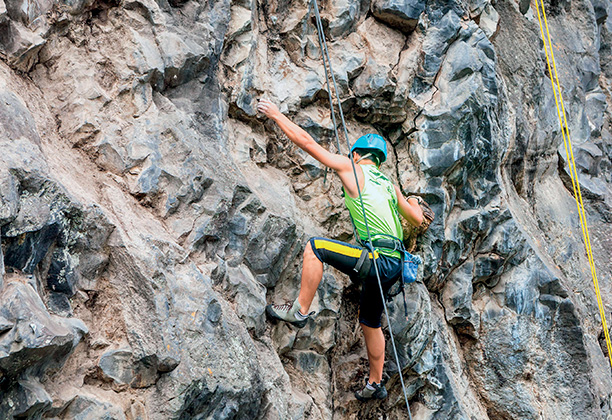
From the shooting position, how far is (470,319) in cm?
742

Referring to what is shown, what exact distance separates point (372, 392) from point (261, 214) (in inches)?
83.8

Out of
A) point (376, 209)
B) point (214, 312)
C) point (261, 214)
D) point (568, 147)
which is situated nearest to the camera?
point (214, 312)

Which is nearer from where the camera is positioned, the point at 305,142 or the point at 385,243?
the point at 305,142

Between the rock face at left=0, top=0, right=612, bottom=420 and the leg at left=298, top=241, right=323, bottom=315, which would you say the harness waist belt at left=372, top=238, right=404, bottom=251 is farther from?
the rock face at left=0, top=0, right=612, bottom=420

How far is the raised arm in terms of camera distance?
566 centimetres

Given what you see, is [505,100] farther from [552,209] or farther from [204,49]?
[204,49]

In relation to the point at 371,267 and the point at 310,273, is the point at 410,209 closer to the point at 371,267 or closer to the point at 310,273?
the point at 371,267

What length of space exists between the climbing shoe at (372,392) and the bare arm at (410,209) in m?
1.68

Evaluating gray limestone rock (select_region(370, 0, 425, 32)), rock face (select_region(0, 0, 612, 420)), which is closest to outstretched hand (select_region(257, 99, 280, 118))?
rock face (select_region(0, 0, 612, 420))

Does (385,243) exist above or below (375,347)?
above

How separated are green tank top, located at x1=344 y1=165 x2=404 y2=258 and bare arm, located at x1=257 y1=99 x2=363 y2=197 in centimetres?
10

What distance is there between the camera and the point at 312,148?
5.68 meters

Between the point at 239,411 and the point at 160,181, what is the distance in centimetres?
203

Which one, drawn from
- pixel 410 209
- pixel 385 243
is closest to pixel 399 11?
pixel 410 209
